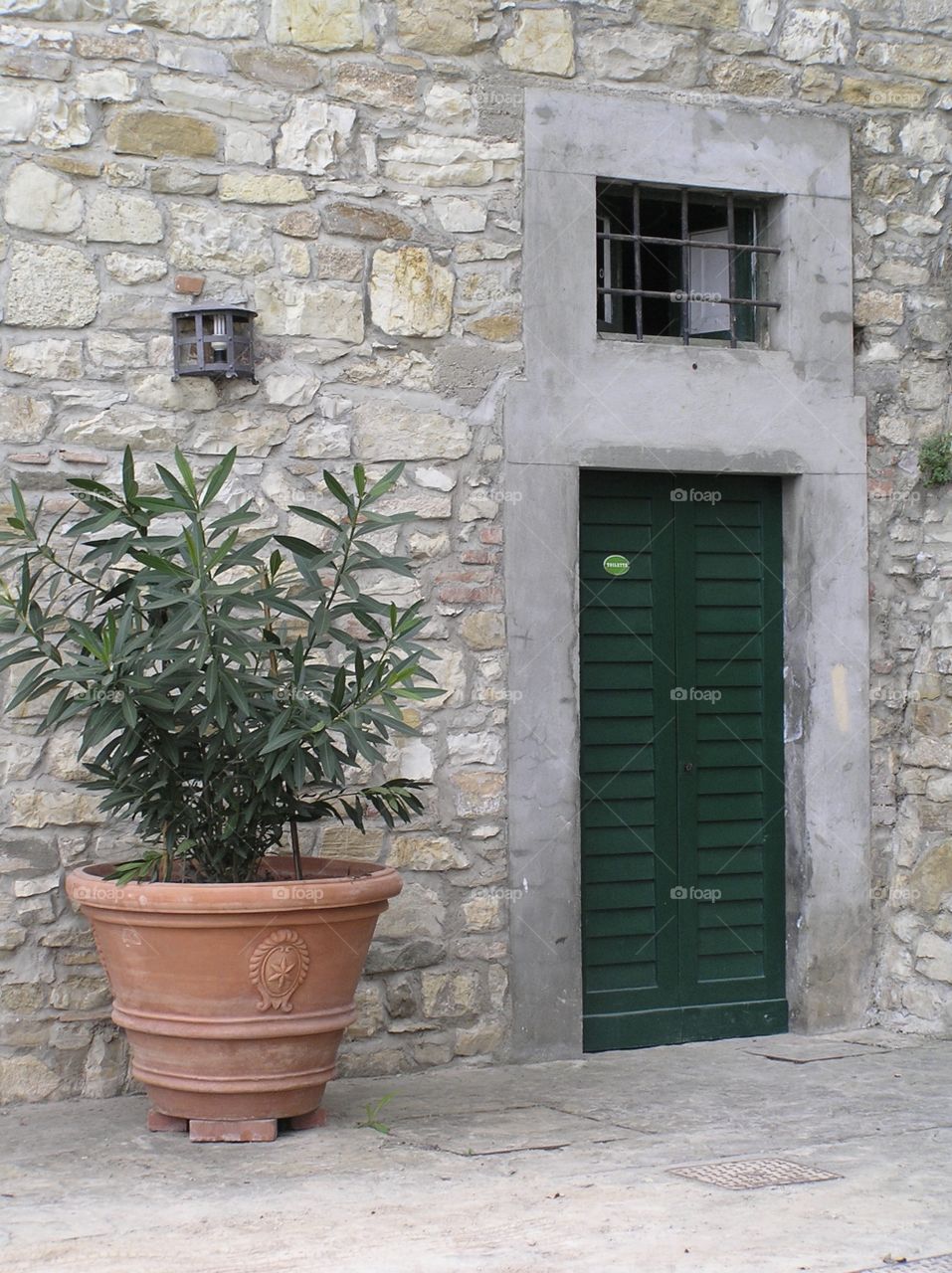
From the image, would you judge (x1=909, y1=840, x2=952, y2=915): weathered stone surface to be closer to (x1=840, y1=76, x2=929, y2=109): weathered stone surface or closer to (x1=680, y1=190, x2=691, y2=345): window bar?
(x1=680, y1=190, x2=691, y2=345): window bar

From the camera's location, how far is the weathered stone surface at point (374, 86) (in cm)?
579

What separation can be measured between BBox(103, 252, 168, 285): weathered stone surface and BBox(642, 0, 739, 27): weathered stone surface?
207cm

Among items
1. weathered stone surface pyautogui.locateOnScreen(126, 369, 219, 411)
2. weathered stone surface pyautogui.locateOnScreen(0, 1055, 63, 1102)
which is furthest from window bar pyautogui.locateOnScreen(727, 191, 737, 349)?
weathered stone surface pyautogui.locateOnScreen(0, 1055, 63, 1102)

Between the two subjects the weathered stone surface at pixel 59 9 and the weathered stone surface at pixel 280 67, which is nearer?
the weathered stone surface at pixel 59 9

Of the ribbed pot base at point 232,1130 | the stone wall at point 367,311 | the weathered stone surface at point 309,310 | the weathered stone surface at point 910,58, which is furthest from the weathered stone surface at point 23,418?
the weathered stone surface at point 910,58

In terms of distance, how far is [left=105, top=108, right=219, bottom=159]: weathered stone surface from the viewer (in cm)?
552

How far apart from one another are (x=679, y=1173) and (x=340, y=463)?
2.56 m

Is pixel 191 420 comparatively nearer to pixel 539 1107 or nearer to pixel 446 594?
pixel 446 594

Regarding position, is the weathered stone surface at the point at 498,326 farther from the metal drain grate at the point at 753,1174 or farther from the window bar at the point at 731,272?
the metal drain grate at the point at 753,1174

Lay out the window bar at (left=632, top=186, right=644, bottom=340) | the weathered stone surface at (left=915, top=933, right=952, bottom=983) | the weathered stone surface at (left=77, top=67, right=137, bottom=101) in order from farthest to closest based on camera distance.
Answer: the weathered stone surface at (left=915, top=933, right=952, bottom=983)
the window bar at (left=632, top=186, right=644, bottom=340)
the weathered stone surface at (left=77, top=67, right=137, bottom=101)

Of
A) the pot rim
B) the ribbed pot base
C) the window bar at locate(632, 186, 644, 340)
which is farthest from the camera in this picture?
the window bar at locate(632, 186, 644, 340)

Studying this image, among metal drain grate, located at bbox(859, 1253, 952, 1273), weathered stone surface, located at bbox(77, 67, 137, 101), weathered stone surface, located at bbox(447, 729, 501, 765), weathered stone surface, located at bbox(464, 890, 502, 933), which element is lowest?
metal drain grate, located at bbox(859, 1253, 952, 1273)

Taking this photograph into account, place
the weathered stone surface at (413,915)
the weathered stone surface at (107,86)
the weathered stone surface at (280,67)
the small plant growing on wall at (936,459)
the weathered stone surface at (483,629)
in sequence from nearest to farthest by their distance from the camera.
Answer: the weathered stone surface at (107,86), the weathered stone surface at (280,67), the weathered stone surface at (413,915), the weathered stone surface at (483,629), the small plant growing on wall at (936,459)

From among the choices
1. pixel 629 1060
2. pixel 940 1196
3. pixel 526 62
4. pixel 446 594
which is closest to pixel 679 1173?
pixel 940 1196
